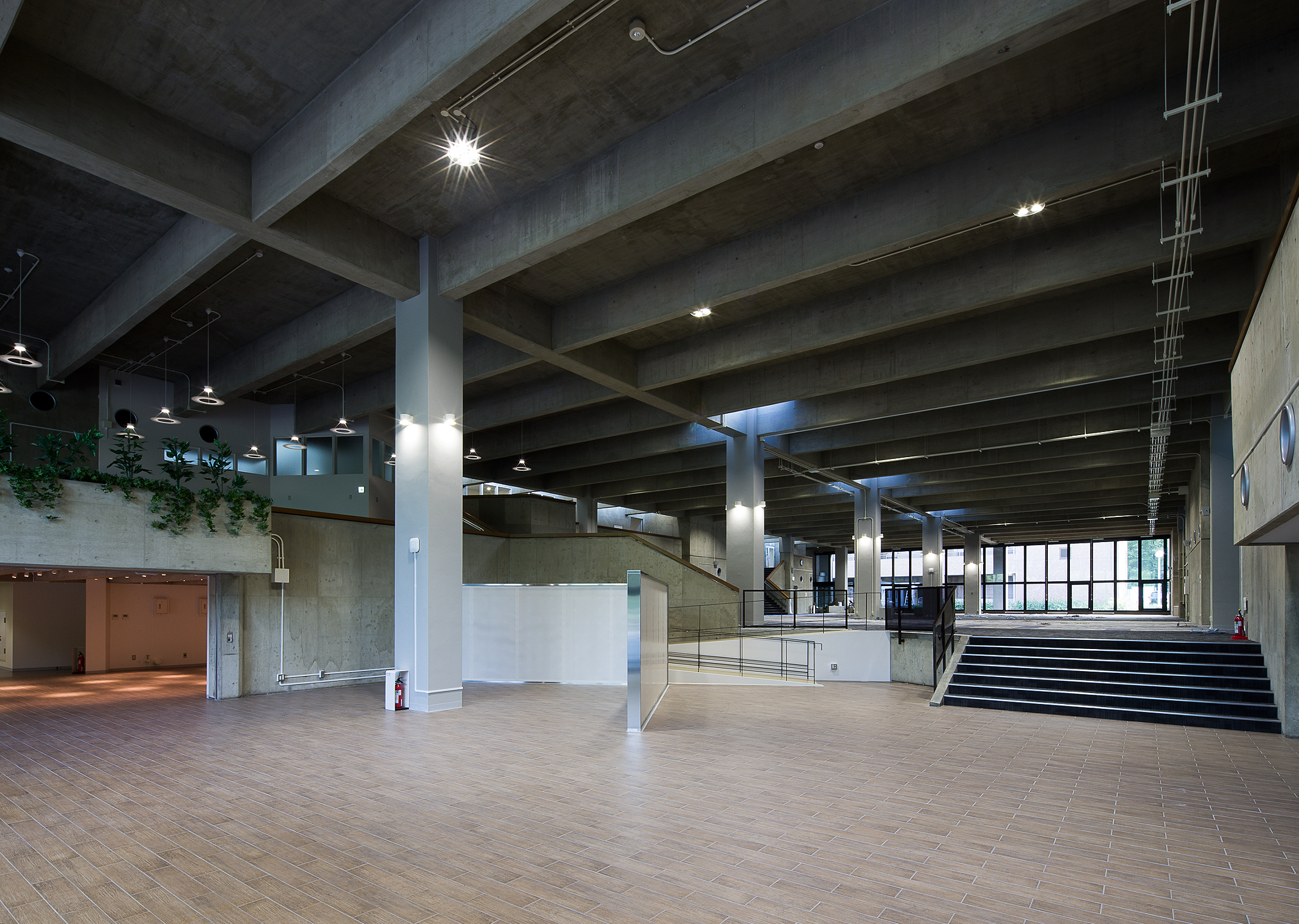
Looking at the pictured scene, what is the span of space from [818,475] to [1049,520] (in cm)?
2085

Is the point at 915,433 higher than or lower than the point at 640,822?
higher

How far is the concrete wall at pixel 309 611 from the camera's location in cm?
1243

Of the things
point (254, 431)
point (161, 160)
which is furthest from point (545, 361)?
point (254, 431)

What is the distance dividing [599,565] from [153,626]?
11.2 metres

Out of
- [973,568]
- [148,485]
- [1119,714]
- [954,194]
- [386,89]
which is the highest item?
[386,89]

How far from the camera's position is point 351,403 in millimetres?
18969

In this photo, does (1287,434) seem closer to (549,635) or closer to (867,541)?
(549,635)

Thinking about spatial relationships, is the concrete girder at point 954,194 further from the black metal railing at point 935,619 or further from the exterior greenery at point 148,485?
the black metal railing at point 935,619

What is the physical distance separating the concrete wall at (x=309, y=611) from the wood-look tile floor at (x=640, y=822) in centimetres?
249

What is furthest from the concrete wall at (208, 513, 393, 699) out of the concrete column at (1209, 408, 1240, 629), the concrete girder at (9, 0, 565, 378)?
the concrete column at (1209, 408, 1240, 629)

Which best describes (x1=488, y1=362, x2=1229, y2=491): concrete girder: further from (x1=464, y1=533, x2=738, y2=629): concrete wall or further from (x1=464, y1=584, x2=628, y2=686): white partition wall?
(x1=464, y1=584, x2=628, y2=686): white partition wall

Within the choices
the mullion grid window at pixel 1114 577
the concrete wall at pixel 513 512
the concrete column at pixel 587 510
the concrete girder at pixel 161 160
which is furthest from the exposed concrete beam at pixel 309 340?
the mullion grid window at pixel 1114 577

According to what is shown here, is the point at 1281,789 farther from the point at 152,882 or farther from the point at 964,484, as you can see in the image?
the point at 964,484

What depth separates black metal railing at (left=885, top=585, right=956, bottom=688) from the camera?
1416 centimetres
